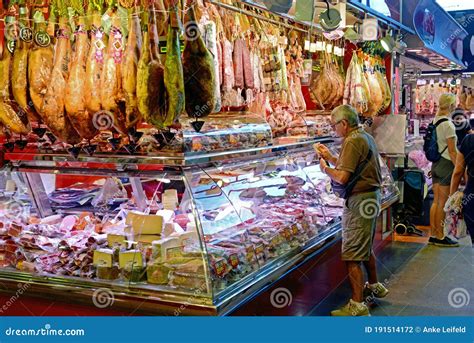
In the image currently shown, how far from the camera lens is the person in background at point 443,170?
7848 millimetres

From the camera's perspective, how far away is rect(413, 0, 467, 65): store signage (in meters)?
9.22

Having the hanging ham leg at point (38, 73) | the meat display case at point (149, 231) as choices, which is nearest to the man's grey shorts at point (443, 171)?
the meat display case at point (149, 231)

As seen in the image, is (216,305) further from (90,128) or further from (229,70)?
(229,70)

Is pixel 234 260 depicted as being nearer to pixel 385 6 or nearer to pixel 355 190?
pixel 355 190

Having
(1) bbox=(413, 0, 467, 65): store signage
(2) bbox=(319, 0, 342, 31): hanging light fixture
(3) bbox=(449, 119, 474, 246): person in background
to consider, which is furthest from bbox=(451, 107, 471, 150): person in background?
(2) bbox=(319, 0, 342, 31): hanging light fixture

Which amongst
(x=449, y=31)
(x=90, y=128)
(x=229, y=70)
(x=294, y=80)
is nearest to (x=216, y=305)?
(x=90, y=128)

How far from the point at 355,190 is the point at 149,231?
2.00 metres

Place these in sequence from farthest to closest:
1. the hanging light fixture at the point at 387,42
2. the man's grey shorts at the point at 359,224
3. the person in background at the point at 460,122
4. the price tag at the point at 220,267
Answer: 1. the person in background at the point at 460,122
2. the hanging light fixture at the point at 387,42
3. the man's grey shorts at the point at 359,224
4. the price tag at the point at 220,267

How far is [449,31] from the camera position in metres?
12.5

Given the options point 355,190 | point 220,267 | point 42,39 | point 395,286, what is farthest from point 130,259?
point 395,286

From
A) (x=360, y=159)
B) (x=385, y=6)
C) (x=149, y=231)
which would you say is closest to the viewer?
(x=149, y=231)

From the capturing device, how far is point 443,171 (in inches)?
312

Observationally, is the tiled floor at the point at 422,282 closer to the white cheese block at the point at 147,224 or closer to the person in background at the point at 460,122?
the person in background at the point at 460,122

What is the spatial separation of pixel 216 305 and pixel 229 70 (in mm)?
2042
